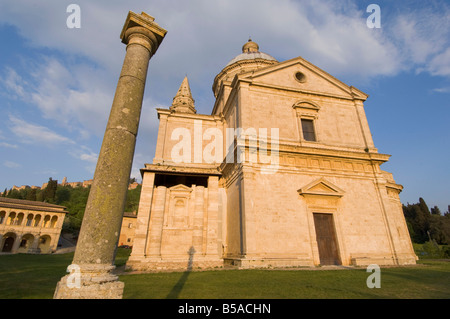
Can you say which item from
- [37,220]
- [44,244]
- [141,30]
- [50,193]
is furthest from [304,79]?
[50,193]

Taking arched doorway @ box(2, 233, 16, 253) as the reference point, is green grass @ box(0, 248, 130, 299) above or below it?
below

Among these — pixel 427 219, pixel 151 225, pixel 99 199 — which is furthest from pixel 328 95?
pixel 427 219

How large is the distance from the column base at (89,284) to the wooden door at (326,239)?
1201 centimetres

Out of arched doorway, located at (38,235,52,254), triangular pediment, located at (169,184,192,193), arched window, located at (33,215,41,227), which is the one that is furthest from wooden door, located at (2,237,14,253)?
triangular pediment, located at (169,184,192,193)

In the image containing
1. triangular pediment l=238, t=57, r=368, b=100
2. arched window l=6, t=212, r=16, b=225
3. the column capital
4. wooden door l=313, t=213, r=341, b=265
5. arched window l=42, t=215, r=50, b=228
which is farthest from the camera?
arched window l=42, t=215, r=50, b=228

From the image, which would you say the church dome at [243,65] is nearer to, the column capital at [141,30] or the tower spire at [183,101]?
the tower spire at [183,101]

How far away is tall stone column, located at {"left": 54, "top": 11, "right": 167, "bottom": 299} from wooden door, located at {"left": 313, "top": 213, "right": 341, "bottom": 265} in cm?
1196

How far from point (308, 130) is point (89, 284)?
15515 millimetres

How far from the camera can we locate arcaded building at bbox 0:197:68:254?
118 ft

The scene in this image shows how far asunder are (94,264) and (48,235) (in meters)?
45.2

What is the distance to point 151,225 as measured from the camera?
13.7 m

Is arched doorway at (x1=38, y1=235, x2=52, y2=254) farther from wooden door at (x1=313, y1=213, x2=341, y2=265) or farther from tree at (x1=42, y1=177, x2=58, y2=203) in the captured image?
wooden door at (x1=313, y1=213, x2=341, y2=265)

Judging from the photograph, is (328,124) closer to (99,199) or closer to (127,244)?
(99,199)

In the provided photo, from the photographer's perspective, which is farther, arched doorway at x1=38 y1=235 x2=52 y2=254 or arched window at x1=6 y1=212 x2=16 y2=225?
arched doorway at x1=38 y1=235 x2=52 y2=254
